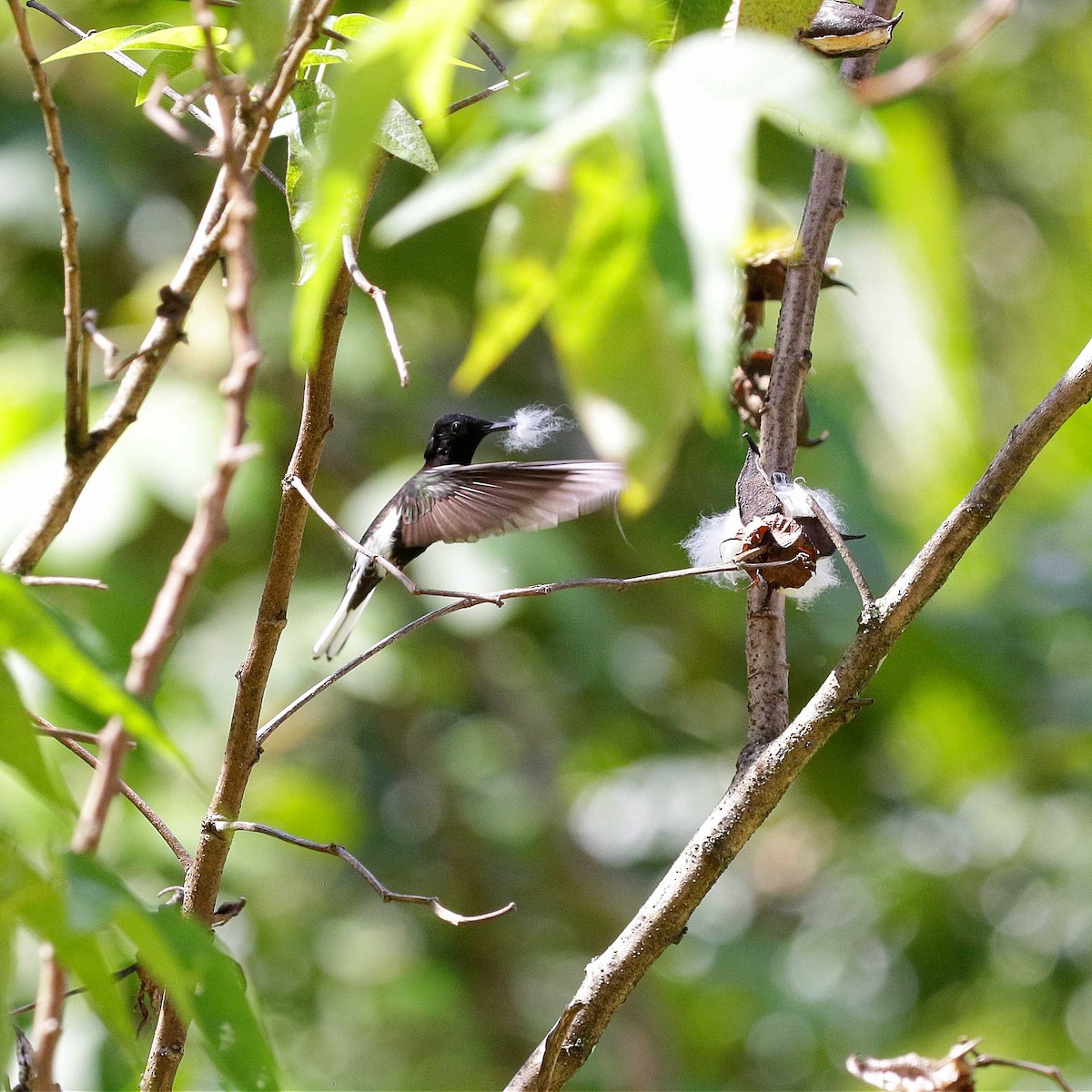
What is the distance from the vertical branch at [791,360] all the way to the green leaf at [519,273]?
42cm

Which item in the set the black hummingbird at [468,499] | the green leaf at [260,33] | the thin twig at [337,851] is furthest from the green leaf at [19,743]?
the black hummingbird at [468,499]

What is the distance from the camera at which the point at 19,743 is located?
0.50 m

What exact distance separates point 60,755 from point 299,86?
182 centimetres

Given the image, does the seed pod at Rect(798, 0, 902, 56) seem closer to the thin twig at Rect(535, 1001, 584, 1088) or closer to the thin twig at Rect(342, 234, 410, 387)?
the thin twig at Rect(342, 234, 410, 387)

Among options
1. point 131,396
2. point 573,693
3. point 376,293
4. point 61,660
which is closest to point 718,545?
point 376,293

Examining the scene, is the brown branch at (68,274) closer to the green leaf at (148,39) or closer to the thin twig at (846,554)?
the green leaf at (148,39)

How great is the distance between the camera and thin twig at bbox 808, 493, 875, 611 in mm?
Answer: 701

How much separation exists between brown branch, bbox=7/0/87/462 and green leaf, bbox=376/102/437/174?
0.17m

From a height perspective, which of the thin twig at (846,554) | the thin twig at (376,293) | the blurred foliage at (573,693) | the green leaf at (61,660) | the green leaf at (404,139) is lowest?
the blurred foliage at (573,693)

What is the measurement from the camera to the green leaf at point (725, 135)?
16.2 inches

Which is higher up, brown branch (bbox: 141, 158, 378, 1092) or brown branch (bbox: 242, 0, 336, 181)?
brown branch (bbox: 242, 0, 336, 181)

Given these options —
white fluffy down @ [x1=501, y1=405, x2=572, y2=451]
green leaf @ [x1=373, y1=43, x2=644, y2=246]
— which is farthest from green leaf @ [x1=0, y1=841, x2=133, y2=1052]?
white fluffy down @ [x1=501, y1=405, x2=572, y2=451]

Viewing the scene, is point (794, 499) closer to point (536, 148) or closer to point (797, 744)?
point (797, 744)

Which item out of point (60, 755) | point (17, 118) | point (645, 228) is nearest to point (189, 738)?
point (60, 755)
